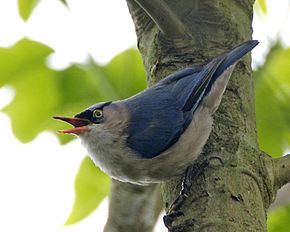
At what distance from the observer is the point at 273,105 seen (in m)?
2.17

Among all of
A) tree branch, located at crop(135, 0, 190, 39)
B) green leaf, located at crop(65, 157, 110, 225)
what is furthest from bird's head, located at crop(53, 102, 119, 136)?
tree branch, located at crop(135, 0, 190, 39)

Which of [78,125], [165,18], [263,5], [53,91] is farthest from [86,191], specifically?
[263,5]

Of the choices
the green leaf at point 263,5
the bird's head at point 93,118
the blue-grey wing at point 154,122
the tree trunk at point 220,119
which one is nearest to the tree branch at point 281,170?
the tree trunk at point 220,119

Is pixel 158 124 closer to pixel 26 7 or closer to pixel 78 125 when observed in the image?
pixel 78 125

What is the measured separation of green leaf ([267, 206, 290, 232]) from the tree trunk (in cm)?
39

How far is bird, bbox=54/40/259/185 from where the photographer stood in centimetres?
201

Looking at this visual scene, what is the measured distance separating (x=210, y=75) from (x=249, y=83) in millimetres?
259

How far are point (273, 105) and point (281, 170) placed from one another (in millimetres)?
461

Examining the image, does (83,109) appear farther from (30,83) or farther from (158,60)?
(158,60)

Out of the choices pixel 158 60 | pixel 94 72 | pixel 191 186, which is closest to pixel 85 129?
pixel 94 72

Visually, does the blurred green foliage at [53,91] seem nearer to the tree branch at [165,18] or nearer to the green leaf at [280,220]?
the tree branch at [165,18]

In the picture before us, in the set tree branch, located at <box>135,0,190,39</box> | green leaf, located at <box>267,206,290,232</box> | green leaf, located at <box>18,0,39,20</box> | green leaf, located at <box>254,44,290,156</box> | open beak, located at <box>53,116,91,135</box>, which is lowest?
green leaf, located at <box>267,206,290,232</box>

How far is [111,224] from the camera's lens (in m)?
1.62

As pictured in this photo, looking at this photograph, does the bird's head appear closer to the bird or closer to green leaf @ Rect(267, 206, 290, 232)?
the bird
